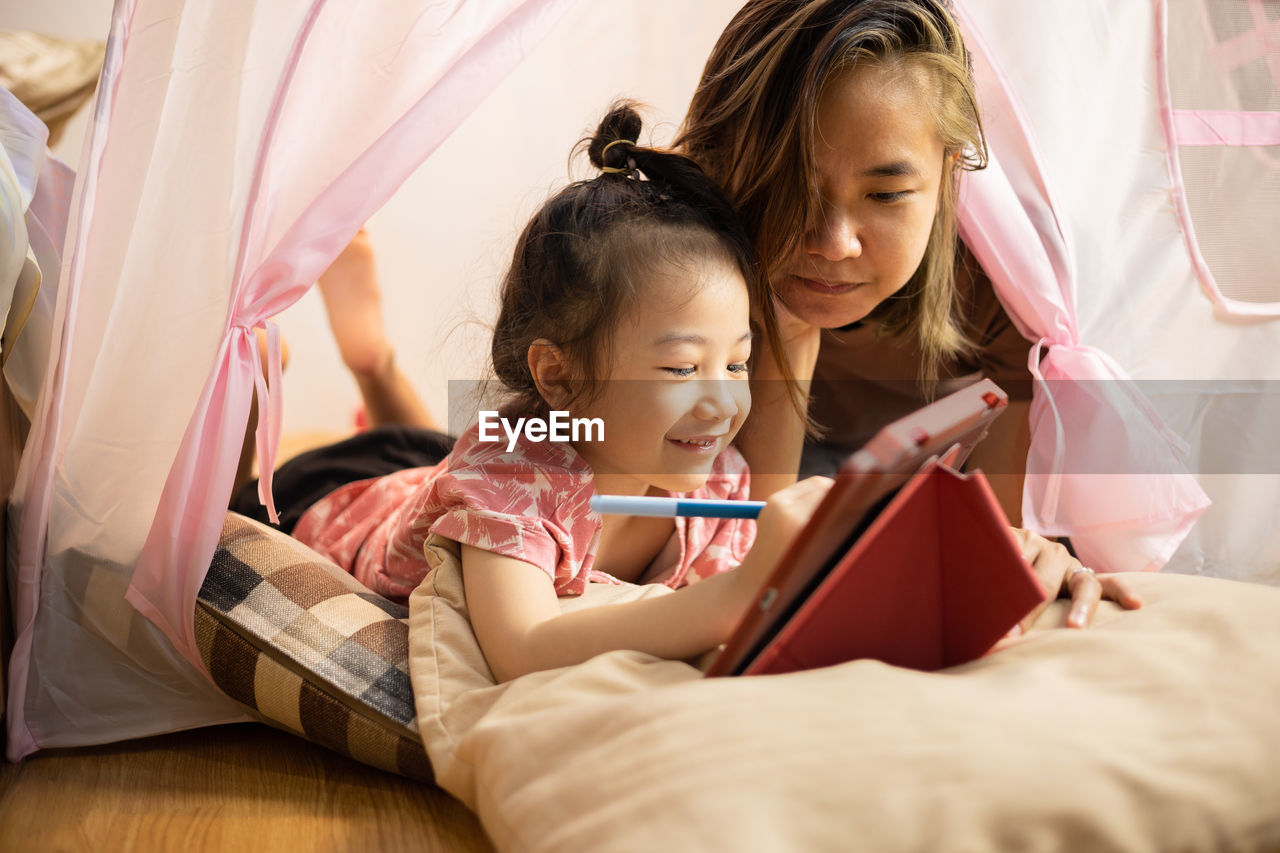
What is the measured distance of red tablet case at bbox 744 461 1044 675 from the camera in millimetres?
674

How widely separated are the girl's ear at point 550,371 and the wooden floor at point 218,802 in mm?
374

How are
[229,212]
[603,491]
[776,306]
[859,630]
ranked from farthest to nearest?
[776,306] → [603,491] → [229,212] → [859,630]

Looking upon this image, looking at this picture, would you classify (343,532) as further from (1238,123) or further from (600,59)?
(1238,123)

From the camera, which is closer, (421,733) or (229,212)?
(421,733)

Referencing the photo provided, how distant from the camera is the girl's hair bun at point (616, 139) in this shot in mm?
1096

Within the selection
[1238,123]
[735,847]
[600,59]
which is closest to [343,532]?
[600,59]

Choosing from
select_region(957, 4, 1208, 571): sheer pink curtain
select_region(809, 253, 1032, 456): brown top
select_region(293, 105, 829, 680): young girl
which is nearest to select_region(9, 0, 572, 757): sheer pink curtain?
select_region(293, 105, 829, 680): young girl

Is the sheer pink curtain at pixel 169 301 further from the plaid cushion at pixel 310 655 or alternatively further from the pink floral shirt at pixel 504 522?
the pink floral shirt at pixel 504 522

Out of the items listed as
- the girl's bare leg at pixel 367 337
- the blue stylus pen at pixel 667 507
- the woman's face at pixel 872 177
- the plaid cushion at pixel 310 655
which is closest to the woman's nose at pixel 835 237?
the woman's face at pixel 872 177

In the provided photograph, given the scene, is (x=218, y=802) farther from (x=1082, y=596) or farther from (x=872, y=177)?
(x=872, y=177)

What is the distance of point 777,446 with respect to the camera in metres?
1.34

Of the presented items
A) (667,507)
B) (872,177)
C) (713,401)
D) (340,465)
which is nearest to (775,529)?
(667,507)

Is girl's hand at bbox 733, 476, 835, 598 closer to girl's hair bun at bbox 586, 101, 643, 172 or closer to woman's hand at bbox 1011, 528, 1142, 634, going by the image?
woman's hand at bbox 1011, 528, 1142, 634

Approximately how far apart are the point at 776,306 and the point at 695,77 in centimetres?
39
